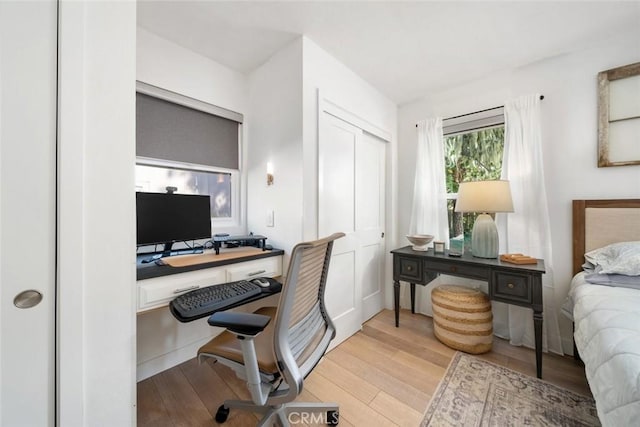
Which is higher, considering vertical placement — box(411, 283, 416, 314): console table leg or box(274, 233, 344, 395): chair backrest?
box(274, 233, 344, 395): chair backrest

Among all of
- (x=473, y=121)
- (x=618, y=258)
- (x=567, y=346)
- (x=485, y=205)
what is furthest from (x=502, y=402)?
(x=473, y=121)

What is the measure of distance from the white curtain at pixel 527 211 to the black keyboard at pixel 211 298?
2245 millimetres

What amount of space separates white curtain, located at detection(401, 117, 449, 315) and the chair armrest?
2172 millimetres

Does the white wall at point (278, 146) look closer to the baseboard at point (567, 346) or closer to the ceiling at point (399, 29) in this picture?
the ceiling at point (399, 29)

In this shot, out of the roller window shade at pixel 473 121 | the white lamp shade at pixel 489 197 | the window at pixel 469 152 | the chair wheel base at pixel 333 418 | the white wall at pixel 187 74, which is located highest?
the white wall at pixel 187 74

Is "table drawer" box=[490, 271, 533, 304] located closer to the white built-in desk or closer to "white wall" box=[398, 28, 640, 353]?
"white wall" box=[398, 28, 640, 353]

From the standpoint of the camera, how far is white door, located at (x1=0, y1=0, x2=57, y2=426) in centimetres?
75

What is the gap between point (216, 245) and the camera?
5.63 ft

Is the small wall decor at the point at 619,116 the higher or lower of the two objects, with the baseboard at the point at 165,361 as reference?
higher

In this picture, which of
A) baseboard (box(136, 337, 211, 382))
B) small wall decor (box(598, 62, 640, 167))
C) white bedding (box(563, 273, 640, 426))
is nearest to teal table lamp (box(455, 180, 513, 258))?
white bedding (box(563, 273, 640, 426))

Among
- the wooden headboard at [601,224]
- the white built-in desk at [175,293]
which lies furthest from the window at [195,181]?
the wooden headboard at [601,224]

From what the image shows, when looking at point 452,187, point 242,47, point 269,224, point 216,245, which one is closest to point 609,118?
point 452,187

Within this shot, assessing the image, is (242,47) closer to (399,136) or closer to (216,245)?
(216,245)

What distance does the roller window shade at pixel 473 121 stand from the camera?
2207mm
